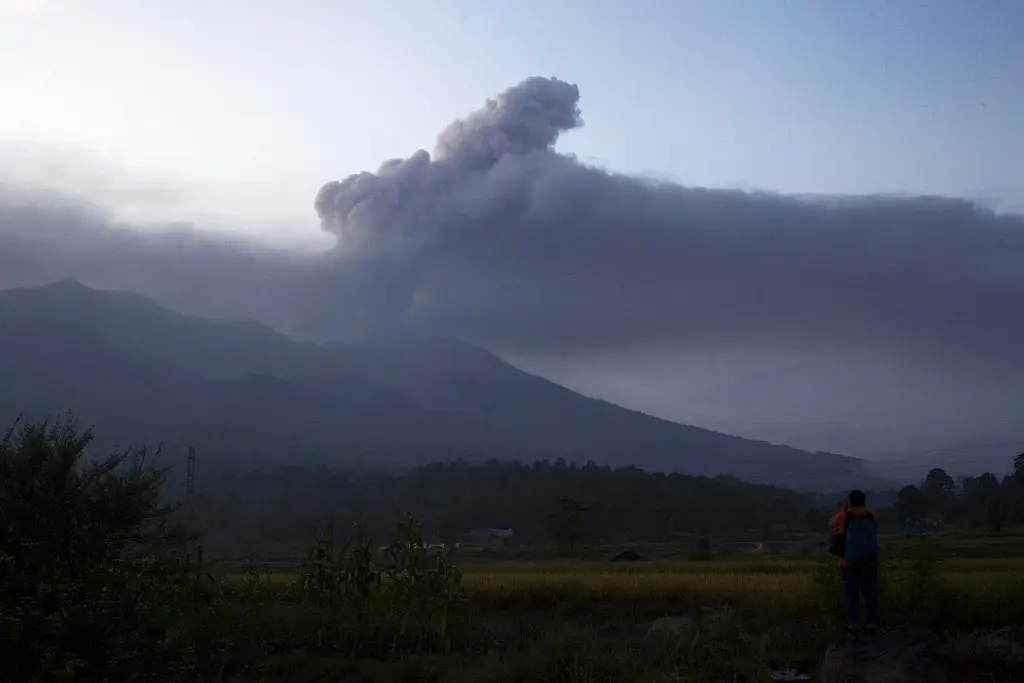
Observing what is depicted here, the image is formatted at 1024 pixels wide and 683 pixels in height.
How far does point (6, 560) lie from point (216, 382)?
15434cm

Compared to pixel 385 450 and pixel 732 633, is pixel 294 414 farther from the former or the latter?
pixel 732 633

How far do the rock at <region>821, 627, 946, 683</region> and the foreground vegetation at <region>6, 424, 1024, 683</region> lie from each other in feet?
3.05

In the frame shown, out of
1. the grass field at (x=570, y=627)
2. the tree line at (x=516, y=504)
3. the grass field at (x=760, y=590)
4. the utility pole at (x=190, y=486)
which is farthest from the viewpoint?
the tree line at (x=516, y=504)

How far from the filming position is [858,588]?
12.8 meters

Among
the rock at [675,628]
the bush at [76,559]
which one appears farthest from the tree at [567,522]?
the bush at [76,559]

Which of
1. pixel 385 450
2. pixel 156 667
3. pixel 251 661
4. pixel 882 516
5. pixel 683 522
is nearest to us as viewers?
pixel 156 667

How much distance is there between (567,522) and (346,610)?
41.6 metres

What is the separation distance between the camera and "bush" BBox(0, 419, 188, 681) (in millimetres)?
7715

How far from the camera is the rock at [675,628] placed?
14185 millimetres

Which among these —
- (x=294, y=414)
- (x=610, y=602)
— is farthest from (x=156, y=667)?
(x=294, y=414)

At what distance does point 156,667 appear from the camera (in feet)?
26.2

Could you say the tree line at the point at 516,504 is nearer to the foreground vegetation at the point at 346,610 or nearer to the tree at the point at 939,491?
the tree at the point at 939,491

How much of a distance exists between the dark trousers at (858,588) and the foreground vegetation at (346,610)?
38.2 inches

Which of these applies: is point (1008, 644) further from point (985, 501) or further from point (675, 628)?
point (985, 501)
